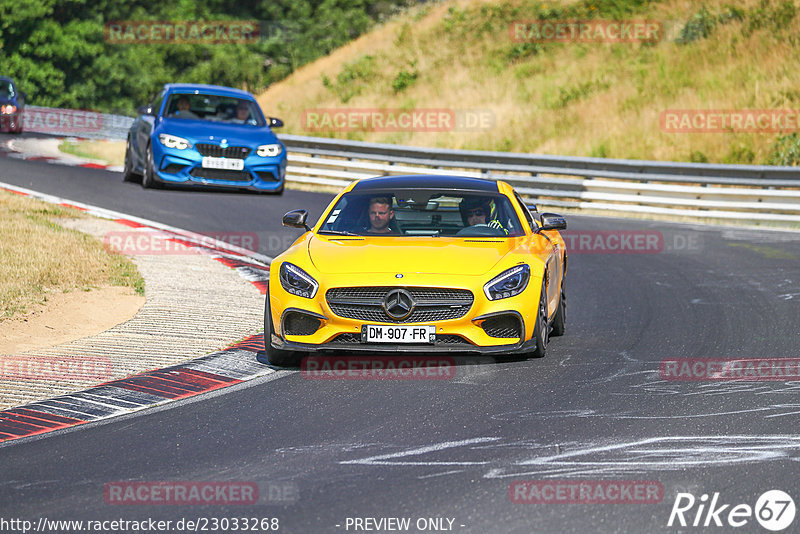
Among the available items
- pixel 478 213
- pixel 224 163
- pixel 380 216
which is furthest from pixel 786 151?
pixel 380 216

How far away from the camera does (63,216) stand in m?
17.1

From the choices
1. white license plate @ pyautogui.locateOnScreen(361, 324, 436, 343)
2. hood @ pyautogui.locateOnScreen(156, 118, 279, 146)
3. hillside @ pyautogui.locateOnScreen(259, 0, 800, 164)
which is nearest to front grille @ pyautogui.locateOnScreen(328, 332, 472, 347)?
white license plate @ pyautogui.locateOnScreen(361, 324, 436, 343)

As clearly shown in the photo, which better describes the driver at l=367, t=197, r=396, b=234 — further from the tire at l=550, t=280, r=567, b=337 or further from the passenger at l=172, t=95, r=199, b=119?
the passenger at l=172, t=95, r=199, b=119

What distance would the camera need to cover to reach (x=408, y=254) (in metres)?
9.04

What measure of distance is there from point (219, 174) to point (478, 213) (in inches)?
388

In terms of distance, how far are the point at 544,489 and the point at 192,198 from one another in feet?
48.7

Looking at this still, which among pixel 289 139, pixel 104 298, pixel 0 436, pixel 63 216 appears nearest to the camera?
pixel 0 436

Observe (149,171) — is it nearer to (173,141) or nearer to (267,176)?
(173,141)

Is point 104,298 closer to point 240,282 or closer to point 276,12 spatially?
point 240,282

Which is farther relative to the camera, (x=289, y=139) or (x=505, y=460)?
(x=289, y=139)

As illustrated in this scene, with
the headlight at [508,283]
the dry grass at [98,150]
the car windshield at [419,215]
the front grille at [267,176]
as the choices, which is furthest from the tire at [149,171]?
the headlight at [508,283]

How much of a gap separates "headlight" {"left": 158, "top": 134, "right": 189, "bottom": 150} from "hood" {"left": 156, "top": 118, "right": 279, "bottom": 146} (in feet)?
0.20

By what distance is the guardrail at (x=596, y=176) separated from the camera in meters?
21.1

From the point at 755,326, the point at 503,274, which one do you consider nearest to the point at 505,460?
the point at 503,274
